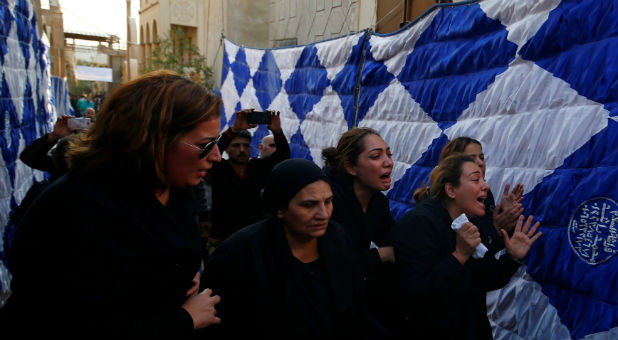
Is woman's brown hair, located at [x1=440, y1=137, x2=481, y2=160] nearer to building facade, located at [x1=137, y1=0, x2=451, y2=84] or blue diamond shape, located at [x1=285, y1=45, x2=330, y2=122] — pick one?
blue diamond shape, located at [x1=285, y1=45, x2=330, y2=122]

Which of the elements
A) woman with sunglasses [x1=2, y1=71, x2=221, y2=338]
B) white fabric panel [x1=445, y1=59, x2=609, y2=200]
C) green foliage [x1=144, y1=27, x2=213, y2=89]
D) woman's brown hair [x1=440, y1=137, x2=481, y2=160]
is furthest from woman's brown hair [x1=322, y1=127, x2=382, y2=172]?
green foliage [x1=144, y1=27, x2=213, y2=89]

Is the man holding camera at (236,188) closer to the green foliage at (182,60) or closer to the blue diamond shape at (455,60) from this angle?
the blue diamond shape at (455,60)

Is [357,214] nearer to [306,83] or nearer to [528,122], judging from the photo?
[528,122]

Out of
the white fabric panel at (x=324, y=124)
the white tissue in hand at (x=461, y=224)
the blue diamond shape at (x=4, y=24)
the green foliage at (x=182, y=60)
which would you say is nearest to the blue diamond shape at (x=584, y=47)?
the white tissue in hand at (x=461, y=224)

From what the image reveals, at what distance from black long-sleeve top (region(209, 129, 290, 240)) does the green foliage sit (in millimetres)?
8530

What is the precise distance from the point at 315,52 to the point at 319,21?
297 centimetres

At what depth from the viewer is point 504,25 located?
9.58 feet

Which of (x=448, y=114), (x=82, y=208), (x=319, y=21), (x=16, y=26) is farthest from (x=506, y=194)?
(x=319, y=21)

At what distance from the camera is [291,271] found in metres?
1.75

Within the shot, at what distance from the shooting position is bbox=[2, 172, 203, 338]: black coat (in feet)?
3.65

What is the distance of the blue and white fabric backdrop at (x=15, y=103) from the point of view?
11.8 ft

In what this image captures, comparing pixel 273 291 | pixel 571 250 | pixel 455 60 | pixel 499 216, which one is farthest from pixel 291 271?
pixel 455 60

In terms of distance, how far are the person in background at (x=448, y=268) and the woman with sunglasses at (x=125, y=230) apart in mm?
1041

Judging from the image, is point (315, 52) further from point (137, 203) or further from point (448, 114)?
point (137, 203)
